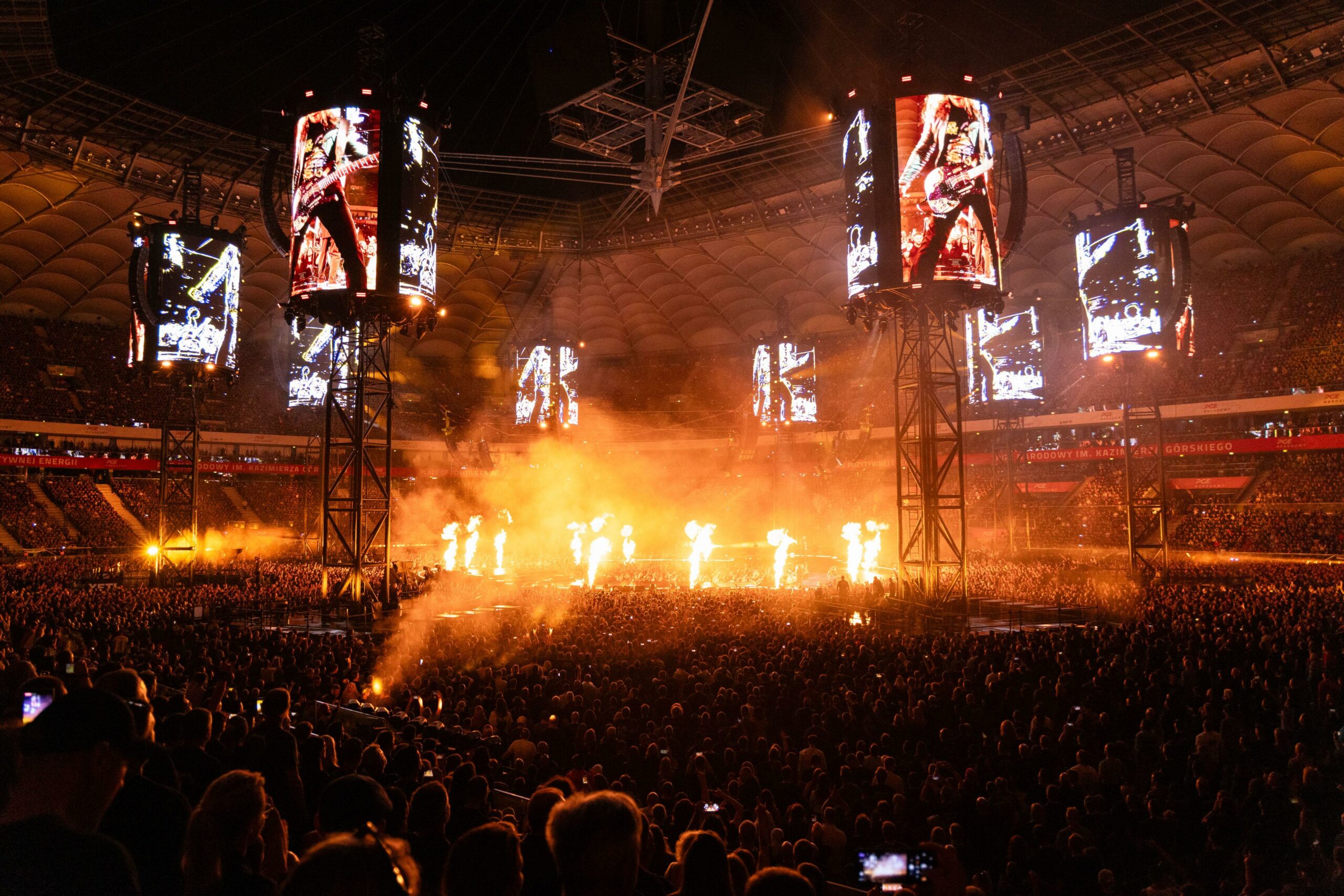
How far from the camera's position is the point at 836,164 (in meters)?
38.4

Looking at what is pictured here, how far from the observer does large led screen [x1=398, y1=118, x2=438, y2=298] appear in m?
23.3

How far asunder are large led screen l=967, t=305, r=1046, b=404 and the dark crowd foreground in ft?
57.2

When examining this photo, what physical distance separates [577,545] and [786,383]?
14604 mm

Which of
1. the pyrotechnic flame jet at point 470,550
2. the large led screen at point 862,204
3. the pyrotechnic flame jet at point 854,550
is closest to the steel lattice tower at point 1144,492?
the pyrotechnic flame jet at point 854,550

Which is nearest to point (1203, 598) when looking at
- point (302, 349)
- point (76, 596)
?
point (76, 596)

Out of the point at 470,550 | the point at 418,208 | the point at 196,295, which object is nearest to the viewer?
the point at 418,208

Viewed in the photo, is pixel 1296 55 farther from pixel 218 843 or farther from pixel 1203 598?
pixel 218 843

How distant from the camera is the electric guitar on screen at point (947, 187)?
73.2 ft

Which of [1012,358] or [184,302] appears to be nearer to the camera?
[184,302]

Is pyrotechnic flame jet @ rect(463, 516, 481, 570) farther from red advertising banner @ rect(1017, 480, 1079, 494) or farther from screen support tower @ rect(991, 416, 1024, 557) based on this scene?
red advertising banner @ rect(1017, 480, 1079, 494)

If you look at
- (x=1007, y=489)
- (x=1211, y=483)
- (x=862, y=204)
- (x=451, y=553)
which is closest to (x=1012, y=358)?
(x=1007, y=489)

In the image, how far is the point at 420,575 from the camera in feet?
113

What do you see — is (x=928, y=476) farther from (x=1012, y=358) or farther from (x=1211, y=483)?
(x=1211, y=483)

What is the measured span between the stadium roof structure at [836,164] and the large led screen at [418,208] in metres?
4.95
